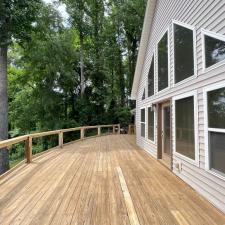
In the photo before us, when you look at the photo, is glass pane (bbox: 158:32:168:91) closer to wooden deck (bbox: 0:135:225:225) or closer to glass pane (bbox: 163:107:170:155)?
glass pane (bbox: 163:107:170:155)

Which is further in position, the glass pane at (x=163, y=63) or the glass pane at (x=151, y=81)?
the glass pane at (x=151, y=81)

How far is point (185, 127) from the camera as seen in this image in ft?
18.3

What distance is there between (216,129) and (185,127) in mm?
1549

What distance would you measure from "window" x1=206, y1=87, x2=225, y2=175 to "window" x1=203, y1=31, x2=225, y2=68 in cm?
52

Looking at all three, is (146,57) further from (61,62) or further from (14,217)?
(61,62)

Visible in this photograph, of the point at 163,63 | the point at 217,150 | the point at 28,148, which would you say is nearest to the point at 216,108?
the point at 217,150

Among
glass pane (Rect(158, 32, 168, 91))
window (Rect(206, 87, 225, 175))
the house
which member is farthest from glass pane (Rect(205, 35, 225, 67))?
glass pane (Rect(158, 32, 168, 91))

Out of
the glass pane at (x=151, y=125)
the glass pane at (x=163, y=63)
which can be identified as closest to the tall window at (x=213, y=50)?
the glass pane at (x=163, y=63)

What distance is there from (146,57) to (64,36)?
10790mm

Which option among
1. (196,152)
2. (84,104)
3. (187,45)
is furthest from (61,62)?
(196,152)

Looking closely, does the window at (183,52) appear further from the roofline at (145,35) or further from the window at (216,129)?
the roofline at (145,35)

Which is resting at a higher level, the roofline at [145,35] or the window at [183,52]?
the roofline at [145,35]

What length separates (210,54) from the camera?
172 inches

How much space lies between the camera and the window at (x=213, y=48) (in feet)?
12.9
